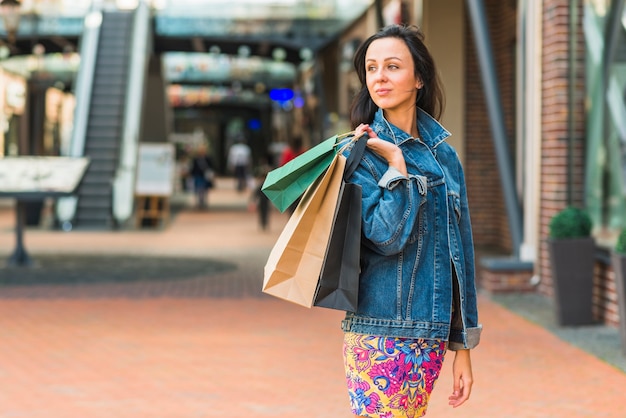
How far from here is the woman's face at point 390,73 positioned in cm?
304

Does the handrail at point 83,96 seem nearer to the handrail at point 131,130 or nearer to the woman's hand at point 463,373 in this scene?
the handrail at point 131,130

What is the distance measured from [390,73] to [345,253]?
52cm

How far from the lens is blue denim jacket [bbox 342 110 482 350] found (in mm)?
2916

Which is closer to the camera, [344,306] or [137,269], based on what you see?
[344,306]

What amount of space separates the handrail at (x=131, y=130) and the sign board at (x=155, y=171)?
157 mm

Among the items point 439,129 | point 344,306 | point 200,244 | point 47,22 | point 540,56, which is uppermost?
point 47,22

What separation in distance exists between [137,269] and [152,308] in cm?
348

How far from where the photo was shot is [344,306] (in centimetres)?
295

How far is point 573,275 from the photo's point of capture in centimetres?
876

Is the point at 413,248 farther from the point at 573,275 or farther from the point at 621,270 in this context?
the point at 573,275

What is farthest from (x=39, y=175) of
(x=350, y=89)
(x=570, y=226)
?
(x=350, y=89)

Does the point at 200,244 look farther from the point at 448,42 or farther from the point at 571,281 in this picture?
the point at 571,281

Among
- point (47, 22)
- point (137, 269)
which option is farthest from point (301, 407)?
point (47, 22)

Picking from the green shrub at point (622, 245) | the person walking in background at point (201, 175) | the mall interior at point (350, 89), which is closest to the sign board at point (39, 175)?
the mall interior at point (350, 89)
